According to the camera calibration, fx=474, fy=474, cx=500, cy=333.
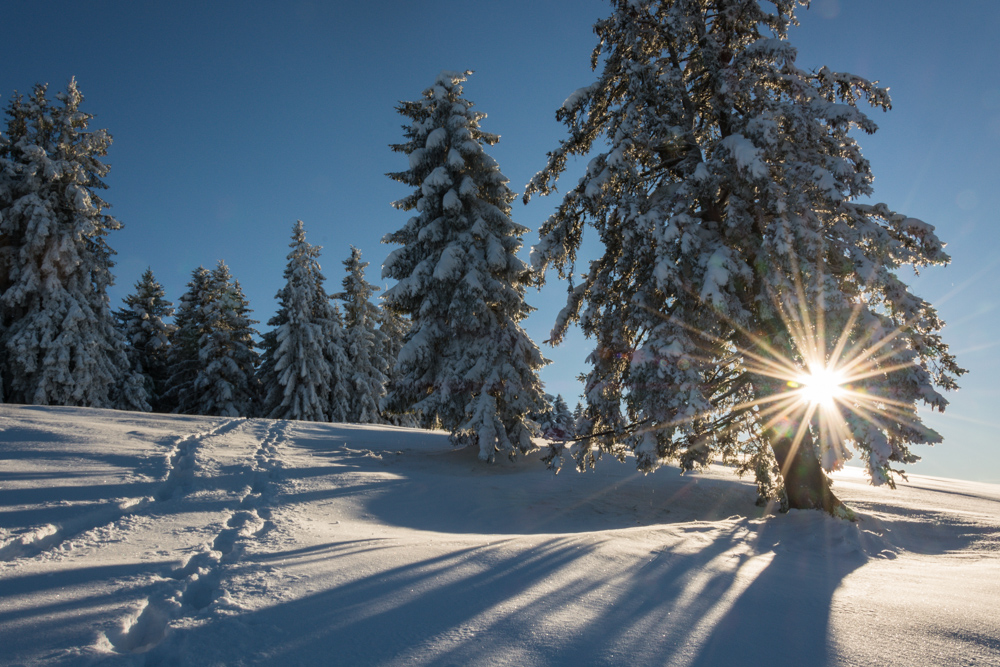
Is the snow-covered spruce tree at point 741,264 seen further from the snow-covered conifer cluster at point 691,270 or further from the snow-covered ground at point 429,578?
the snow-covered ground at point 429,578

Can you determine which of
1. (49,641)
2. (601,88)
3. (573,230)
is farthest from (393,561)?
(601,88)

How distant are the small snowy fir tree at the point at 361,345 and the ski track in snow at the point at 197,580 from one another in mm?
22805

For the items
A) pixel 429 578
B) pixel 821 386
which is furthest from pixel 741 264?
pixel 429 578

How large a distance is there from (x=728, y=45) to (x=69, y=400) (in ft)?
87.8

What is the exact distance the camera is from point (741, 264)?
7328 millimetres

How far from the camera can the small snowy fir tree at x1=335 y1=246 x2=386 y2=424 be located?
3027 cm

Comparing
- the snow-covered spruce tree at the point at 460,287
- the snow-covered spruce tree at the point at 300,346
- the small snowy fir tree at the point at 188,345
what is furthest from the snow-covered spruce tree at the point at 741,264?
the small snowy fir tree at the point at 188,345

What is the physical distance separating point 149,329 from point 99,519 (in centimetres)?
3215

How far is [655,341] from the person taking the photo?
282 inches

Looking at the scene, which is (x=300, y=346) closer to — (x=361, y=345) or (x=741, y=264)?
(x=361, y=345)

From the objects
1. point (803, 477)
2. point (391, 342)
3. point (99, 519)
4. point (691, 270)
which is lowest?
point (99, 519)

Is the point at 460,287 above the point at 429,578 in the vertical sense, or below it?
above

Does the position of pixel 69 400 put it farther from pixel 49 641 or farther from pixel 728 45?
pixel 728 45

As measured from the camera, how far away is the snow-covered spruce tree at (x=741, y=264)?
6449mm
